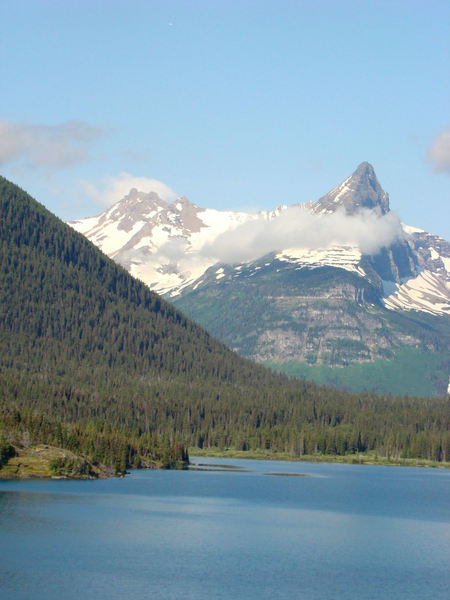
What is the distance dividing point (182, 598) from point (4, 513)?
53121mm

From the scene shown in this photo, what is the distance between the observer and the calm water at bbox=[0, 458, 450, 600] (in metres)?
A: 116

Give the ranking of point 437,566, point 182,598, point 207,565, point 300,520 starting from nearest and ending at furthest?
1. point 182,598
2. point 207,565
3. point 437,566
4. point 300,520

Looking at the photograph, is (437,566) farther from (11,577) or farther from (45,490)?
(45,490)

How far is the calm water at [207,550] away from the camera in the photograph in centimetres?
11562

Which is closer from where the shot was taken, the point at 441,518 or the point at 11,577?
the point at 11,577

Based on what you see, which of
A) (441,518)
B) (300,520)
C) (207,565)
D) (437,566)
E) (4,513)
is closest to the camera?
(207,565)

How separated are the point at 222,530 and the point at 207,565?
29.4 metres

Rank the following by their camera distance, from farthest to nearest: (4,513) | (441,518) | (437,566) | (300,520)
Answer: (441,518) → (300,520) → (4,513) → (437,566)

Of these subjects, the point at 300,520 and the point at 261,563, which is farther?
the point at 300,520

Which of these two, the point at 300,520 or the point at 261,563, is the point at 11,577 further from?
the point at 300,520

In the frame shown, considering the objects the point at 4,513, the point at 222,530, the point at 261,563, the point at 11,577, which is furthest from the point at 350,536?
the point at 11,577

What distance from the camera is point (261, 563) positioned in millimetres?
132500

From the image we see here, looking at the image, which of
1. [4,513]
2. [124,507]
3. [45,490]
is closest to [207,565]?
[4,513]

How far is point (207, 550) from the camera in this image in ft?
454
